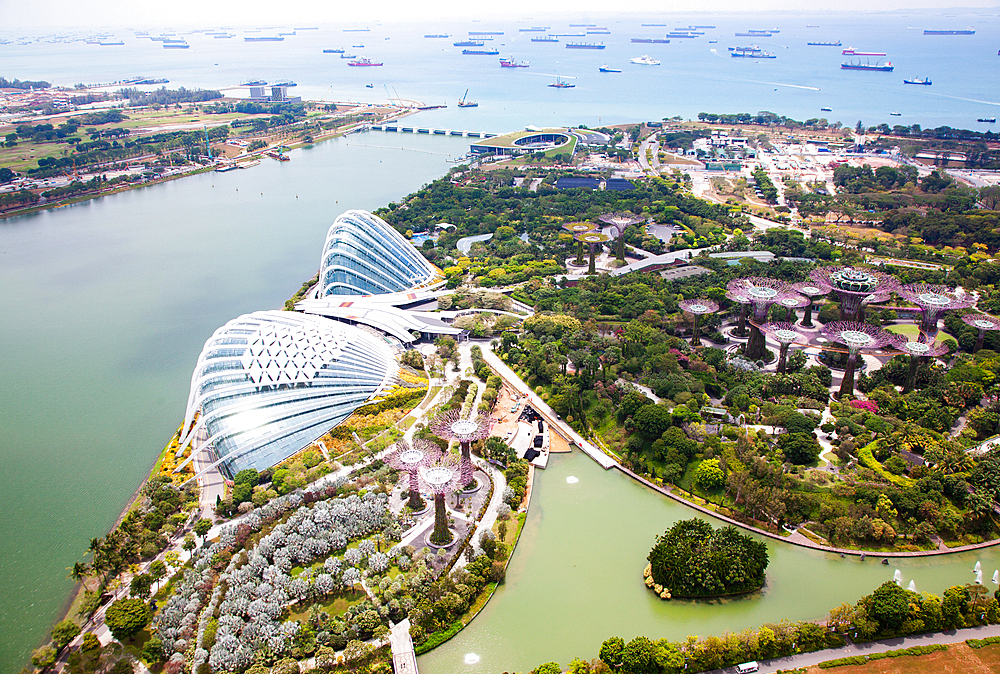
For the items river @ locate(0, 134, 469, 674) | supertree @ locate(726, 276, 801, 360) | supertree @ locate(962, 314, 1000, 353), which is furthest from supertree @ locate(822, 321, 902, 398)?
river @ locate(0, 134, 469, 674)

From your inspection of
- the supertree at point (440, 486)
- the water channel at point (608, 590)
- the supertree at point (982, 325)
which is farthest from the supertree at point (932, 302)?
the supertree at point (440, 486)

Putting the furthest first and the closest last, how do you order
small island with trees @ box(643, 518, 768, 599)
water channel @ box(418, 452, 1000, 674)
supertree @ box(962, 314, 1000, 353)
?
supertree @ box(962, 314, 1000, 353) < small island with trees @ box(643, 518, 768, 599) < water channel @ box(418, 452, 1000, 674)

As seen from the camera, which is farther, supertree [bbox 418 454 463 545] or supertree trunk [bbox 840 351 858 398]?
supertree trunk [bbox 840 351 858 398]

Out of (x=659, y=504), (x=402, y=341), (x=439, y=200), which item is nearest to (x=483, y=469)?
(x=659, y=504)

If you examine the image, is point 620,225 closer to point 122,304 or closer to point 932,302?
point 932,302

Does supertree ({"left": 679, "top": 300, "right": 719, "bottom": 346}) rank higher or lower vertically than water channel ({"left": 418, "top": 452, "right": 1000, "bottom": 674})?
higher

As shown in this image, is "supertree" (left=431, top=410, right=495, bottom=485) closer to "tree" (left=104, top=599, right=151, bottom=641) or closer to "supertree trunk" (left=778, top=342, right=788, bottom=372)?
"tree" (left=104, top=599, right=151, bottom=641)

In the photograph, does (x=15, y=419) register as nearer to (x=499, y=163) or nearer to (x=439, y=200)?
(x=439, y=200)
